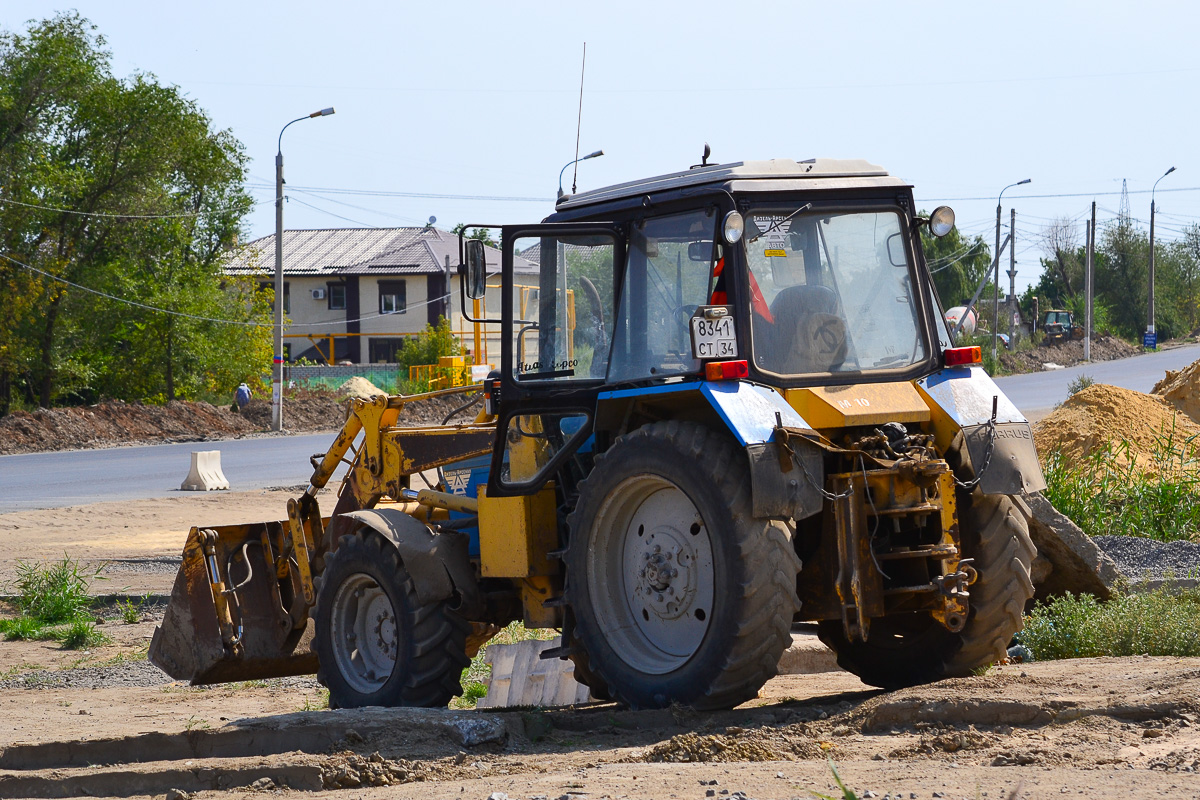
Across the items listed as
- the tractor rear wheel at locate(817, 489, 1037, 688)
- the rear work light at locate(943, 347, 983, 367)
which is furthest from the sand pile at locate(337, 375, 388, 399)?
the rear work light at locate(943, 347, 983, 367)

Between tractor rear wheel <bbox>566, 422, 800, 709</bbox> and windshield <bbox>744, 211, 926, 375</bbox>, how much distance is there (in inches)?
27.1

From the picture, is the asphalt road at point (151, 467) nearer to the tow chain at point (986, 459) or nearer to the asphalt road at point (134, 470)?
the asphalt road at point (134, 470)

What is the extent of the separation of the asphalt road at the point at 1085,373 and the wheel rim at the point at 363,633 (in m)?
21.9

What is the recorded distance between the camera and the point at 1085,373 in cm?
4278

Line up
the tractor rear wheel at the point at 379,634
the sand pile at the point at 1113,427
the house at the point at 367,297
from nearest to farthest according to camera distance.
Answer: the tractor rear wheel at the point at 379,634, the sand pile at the point at 1113,427, the house at the point at 367,297

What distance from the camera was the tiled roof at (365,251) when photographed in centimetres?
6319

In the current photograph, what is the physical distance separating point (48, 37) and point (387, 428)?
1402 inches

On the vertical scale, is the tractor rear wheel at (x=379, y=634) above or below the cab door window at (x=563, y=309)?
below

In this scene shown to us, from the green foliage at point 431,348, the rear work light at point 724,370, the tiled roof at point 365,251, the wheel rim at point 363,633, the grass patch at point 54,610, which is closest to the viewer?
the rear work light at point 724,370

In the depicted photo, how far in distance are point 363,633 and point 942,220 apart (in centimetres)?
402

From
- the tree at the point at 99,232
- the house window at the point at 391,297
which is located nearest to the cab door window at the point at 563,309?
the tree at the point at 99,232

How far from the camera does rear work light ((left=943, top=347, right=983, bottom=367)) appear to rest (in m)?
6.84

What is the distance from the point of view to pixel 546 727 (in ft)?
21.5

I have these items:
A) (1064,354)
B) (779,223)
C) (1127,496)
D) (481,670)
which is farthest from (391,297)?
(779,223)
